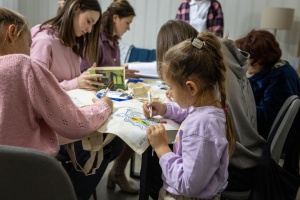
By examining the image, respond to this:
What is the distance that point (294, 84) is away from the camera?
5.98 feet

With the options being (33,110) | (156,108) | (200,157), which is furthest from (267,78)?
(33,110)

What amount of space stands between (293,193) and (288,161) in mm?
144

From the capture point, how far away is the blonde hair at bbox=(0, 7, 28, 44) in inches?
40.9

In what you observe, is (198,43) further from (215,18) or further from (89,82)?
(215,18)

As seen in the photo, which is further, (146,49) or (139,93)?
(146,49)

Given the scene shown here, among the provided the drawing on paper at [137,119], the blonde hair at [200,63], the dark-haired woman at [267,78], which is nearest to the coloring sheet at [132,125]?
the drawing on paper at [137,119]

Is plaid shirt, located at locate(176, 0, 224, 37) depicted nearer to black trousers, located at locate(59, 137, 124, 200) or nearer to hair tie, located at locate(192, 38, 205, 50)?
black trousers, located at locate(59, 137, 124, 200)

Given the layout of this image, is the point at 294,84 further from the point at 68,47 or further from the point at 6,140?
the point at 6,140

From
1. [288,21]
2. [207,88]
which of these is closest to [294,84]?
[207,88]

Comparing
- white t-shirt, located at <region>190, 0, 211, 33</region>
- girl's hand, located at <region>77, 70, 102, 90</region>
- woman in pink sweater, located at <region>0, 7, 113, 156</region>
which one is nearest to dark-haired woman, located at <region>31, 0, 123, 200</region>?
girl's hand, located at <region>77, 70, 102, 90</region>

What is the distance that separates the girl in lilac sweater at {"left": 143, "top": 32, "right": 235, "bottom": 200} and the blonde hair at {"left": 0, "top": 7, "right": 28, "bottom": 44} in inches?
19.1

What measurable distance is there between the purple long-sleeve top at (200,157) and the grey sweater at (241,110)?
1.13 ft

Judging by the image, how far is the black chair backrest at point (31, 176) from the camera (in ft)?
2.08

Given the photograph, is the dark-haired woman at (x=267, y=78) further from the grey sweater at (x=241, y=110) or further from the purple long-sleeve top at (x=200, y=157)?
the purple long-sleeve top at (x=200, y=157)
